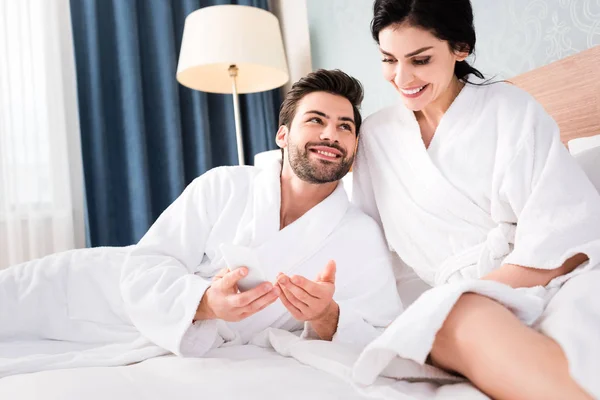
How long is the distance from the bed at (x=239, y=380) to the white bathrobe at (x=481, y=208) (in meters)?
0.07

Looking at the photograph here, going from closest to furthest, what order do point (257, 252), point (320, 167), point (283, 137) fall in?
point (257, 252), point (320, 167), point (283, 137)

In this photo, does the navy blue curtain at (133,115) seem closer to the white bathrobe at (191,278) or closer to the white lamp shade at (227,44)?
the white lamp shade at (227,44)

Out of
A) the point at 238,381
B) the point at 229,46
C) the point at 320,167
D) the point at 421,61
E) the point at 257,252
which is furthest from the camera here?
the point at 229,46

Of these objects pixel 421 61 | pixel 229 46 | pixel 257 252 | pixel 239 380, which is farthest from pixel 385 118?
pixel 229 46

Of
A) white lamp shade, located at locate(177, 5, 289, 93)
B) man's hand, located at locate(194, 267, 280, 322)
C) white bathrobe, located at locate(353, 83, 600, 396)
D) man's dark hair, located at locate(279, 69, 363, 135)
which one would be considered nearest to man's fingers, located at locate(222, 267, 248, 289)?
man's hand, located at locate(194, 267, 280, 322)

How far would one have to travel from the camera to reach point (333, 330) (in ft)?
3.85

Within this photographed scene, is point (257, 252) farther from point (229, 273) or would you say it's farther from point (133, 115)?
point (133, 115)

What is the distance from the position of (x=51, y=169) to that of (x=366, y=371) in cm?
227

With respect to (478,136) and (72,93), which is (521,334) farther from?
(72,93)

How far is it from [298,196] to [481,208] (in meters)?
0.49

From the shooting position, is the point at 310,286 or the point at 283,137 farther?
the point at 283,137

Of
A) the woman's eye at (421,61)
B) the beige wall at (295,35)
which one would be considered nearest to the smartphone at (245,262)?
the woman's eye at (421,61)

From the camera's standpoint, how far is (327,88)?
156 cm

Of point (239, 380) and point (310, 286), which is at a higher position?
point (310, 286)
